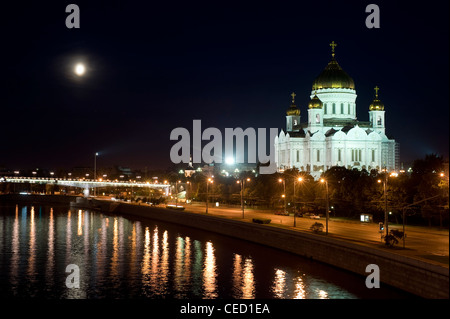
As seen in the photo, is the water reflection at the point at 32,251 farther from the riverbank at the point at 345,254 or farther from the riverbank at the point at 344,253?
the riverbank at the point at 345,254

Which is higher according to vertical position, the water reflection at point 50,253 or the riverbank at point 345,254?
the riverbank at point 345,254

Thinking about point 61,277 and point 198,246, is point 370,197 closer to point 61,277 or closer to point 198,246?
point 198,246

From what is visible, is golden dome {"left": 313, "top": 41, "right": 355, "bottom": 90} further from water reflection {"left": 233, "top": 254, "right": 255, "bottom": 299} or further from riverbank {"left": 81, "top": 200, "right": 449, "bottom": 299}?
water reflection {"left": 233, "top": 254, "right": 255, "bottom": 299}

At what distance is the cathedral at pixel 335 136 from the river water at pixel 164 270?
40.5m

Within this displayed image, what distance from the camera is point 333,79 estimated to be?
312 feet

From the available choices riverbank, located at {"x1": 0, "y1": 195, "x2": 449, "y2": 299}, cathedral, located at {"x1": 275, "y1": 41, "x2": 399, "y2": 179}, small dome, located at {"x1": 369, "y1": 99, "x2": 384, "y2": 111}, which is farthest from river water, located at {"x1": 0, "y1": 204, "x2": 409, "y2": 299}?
small dome, located at {"x1": 369, "y1": 99, "x2": 384, "y2": 111}

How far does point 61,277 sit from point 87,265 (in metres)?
4.61

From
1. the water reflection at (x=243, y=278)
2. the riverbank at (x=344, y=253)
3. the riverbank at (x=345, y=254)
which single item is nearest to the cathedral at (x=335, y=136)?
the riverbank at (x=344, y=253)

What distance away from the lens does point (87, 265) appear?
38219 millimetres

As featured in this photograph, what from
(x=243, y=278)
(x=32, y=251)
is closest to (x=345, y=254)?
(x=243, y=278)

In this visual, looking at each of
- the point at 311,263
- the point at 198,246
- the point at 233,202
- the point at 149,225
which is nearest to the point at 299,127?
the point at 233,202

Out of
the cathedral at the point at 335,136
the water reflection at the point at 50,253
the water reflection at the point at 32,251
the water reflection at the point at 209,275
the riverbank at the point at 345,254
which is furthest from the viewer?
the cathedral at the point at 335,136

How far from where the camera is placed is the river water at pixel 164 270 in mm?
29844

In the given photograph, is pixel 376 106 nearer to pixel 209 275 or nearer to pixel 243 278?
pixel 209 275
